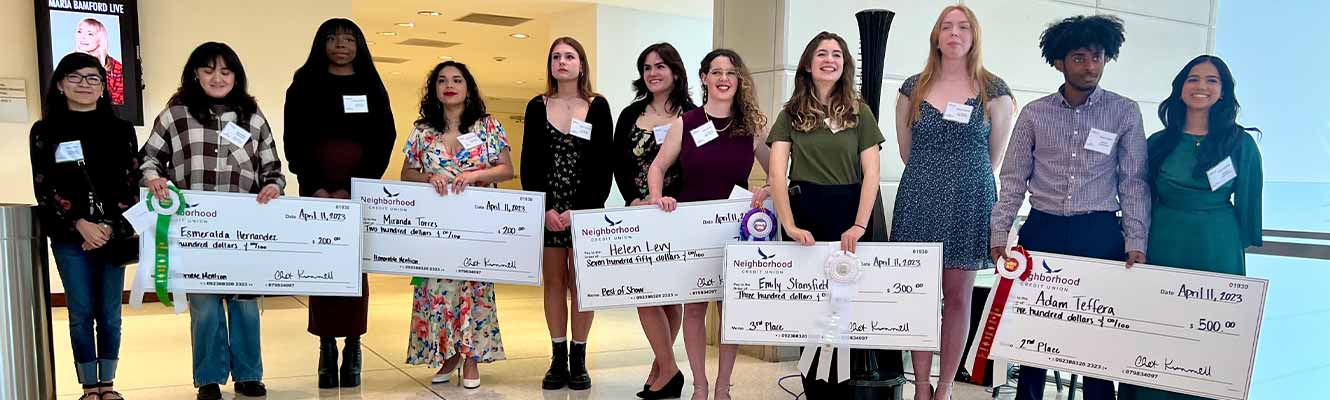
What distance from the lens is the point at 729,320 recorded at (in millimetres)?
2955

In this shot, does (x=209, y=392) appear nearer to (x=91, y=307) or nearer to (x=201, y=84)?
(x=91, y=307)

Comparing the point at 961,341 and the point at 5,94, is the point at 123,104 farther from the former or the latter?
the point at 961,341

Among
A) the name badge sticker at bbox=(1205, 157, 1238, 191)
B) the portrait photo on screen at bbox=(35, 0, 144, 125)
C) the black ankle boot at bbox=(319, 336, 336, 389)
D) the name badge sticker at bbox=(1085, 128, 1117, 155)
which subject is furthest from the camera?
the portrait photo on screen at bbox=(35, 0, 144, 125)

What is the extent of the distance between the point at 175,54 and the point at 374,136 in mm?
3379

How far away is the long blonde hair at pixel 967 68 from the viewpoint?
113 inches

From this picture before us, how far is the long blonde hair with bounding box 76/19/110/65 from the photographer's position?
5.64 meters

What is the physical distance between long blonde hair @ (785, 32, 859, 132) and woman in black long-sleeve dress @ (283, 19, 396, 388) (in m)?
1.60

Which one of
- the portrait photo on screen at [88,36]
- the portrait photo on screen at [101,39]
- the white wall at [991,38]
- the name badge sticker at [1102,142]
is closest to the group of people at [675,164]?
the name badge sticker at [1102,142]

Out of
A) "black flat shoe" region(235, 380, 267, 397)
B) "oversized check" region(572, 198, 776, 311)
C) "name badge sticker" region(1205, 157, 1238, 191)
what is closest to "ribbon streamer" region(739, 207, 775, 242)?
"oversized check" region(572, 198, 776, 311)

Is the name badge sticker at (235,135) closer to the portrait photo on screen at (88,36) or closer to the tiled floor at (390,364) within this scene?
the tiled floor at (390,364)

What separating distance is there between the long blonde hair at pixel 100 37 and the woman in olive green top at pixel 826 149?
4814mm

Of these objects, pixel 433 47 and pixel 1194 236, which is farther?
pixel 433 47

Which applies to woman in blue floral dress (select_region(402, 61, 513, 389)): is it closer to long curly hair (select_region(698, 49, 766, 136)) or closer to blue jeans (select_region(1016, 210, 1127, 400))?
long curly hair (select_region(698, 49, 766, 136))

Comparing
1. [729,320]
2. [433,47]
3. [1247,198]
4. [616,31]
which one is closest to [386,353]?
[729,320]
